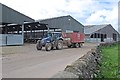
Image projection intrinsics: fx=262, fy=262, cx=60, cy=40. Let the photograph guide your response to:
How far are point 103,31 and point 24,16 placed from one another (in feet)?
138

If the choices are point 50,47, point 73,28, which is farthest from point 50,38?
point 73,28

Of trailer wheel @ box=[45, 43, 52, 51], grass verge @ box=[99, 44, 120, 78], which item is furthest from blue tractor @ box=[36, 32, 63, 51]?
grass verge @ box=[99, 44, 120, 78]

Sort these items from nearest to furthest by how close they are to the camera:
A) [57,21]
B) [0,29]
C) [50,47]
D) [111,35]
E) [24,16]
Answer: [50,47] → [24,16] → [57,21] → [0,29] → [111,35]

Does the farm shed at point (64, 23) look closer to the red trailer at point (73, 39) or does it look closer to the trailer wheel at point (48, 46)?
the red trailer at point (73, 39)

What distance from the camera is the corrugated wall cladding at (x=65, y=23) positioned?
48969 mm

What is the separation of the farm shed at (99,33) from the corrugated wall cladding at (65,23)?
1061 cm

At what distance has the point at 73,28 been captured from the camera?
2335 inches

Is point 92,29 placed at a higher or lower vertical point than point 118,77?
higher

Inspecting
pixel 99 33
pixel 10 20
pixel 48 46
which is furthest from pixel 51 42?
pixel 99 33

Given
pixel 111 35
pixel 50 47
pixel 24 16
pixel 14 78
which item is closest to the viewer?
pixel 14 78

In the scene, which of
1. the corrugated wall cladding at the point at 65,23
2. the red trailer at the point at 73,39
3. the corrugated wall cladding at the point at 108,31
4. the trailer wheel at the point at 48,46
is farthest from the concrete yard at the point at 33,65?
the corrugated wall cladding at the point at 108,31

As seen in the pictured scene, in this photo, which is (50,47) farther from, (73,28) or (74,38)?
(73,28)

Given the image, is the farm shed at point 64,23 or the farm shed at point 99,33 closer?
the farm shed at point 64,23

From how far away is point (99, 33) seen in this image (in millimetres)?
76688
